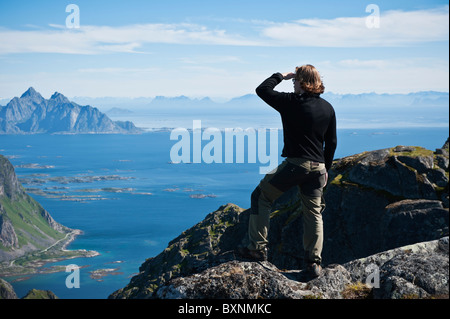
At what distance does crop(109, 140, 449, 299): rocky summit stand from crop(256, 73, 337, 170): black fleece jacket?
8.26 feet

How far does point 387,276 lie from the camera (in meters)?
9.03

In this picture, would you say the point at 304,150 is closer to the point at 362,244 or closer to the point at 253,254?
the point at 253,254

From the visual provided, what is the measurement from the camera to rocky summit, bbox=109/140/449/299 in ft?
28.5

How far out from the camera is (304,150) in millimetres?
8867

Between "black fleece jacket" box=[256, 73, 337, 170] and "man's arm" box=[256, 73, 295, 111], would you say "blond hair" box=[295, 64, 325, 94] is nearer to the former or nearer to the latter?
"black fleece jacket" box=[256, 73, 337, 170]

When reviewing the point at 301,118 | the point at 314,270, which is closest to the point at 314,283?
the point at 314,270

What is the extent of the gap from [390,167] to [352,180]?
8.59 feet

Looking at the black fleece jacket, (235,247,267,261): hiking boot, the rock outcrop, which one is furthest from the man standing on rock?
the rock outcrop

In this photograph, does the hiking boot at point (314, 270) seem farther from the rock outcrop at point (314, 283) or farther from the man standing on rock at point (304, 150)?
the rock outcrop at point (314, 283)

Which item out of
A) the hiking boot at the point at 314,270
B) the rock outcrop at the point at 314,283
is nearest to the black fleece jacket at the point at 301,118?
the hiking boot at the point at 314,270

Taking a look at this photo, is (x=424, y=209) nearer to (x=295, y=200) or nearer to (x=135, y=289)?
(x=295, y=200)

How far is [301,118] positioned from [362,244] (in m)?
21.3
